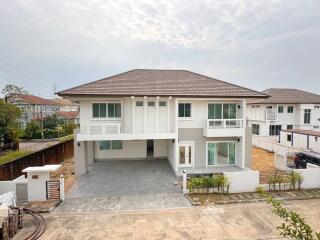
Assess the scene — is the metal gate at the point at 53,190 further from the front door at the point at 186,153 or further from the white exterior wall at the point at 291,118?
the white exterior wall at the point at 291,118

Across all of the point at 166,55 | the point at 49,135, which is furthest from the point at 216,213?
the point at 49,135

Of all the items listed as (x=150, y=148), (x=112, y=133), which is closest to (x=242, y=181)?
(x=150, y=148)

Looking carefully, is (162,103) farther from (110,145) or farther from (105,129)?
(110,145)

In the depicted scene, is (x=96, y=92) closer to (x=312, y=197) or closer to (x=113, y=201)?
(x=113, y=201)

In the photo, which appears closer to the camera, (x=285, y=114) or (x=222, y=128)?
(x=222, y=128)

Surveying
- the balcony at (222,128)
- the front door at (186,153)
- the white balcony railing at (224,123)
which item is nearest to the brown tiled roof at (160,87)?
the white balcony railing at (224,123)

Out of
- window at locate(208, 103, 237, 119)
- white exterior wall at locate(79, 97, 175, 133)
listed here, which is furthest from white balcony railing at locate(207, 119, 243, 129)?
white exterior wall at locate(79, 97, 175, 133)
